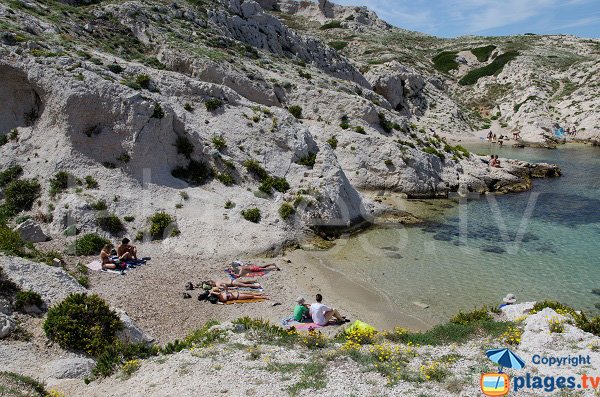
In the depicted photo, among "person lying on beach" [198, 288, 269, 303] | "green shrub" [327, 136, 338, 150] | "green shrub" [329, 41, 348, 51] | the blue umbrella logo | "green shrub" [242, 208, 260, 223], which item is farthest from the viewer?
"green shrub" [329, 41, 348, 51]

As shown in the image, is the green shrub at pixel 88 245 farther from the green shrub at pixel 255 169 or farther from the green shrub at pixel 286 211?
the green shrub at pixel 255 169

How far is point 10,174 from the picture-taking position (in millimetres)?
24047

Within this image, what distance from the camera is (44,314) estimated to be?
45.4 feet

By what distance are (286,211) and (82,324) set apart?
15.0 meters

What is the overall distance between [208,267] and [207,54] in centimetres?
2450

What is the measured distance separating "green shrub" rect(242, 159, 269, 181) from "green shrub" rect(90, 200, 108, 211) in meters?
9.58

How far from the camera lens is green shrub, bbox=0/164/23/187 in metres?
23.8

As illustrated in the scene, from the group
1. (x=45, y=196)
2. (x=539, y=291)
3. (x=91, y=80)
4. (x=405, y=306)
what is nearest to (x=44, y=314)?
(x=45, y=196)

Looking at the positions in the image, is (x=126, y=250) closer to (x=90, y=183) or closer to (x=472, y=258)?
(x=90, y=183)

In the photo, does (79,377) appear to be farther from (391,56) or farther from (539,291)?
(391,56)

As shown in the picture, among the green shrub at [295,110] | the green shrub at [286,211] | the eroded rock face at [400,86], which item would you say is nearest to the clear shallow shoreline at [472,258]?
the green shrub at [286,211]

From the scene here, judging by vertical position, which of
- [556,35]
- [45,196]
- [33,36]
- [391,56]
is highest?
[556,35]

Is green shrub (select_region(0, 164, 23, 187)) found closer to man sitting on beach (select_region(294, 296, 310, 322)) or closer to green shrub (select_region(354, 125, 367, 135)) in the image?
man sitting on beach (select_region(294, 296, 310, 322))

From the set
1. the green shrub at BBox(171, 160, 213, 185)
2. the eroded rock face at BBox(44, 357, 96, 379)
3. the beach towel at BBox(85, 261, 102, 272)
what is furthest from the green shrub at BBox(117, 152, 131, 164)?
the eroded rock face at BBox(44, 357, 96, 379)
